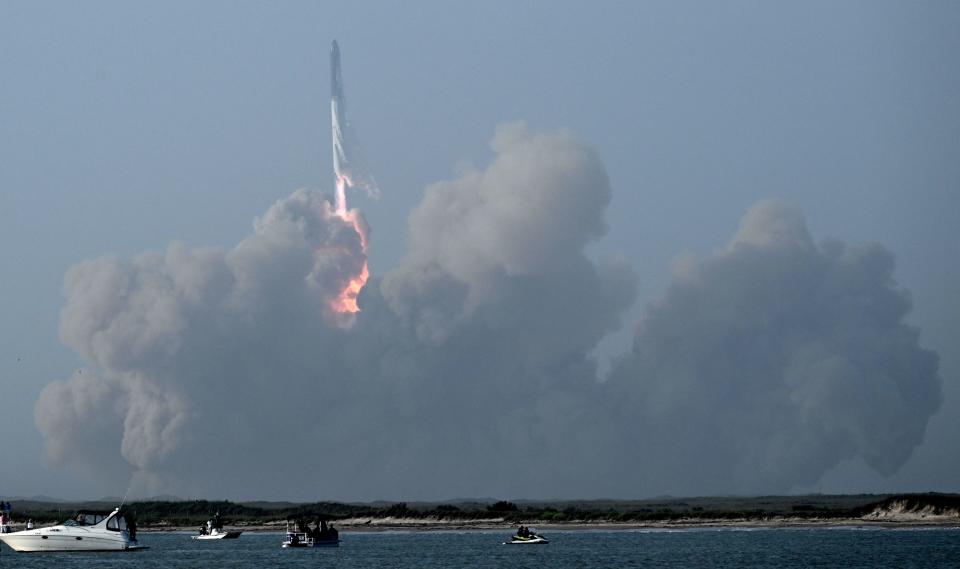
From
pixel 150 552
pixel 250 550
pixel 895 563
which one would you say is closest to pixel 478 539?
pixel 250 550

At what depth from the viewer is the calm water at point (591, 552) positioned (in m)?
113

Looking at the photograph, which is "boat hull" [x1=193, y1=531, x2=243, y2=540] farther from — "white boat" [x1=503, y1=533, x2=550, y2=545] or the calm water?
"white boat" [x1=503, y1=533, x2=550, y2=545]

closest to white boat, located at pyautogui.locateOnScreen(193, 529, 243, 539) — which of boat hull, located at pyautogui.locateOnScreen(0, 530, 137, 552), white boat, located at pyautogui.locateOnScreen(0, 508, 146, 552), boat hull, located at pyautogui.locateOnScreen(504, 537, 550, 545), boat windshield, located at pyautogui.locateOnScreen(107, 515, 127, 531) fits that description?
boat windshield, located at pyautogui.locateOnScreen(107, 515, 127, 531)

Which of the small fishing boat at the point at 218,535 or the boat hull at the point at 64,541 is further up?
the small fishing boat at the point at 218,535

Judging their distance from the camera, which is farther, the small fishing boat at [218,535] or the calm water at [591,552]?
the small fishing boat at [218,535]

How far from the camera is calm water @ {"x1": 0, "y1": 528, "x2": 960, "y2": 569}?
11319cm

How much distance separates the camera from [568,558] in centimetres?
12056

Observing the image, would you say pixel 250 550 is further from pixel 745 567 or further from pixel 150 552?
pixel 745 567

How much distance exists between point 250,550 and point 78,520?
17.4 metres

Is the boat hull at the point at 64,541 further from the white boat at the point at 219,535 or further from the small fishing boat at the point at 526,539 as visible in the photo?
the small fishing boat at the point at 526,539

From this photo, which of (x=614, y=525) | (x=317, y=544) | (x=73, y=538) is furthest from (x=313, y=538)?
(x=614, y=525)

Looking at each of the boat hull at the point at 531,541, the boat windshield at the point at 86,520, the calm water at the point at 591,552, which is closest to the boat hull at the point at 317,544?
the calm water at the point at 591,552

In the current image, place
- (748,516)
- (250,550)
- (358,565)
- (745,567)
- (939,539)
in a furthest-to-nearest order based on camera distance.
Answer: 1. (748,516)
2. (250,550)
3. (939,539)
4. (358,565)
5. (745,567)

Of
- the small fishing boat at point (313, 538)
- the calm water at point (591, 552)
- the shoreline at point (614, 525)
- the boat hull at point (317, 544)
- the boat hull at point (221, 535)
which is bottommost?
the calm water at point (591, 552)
